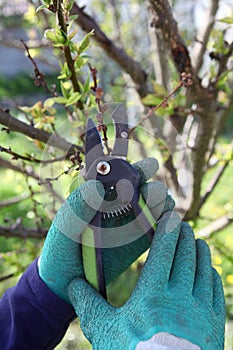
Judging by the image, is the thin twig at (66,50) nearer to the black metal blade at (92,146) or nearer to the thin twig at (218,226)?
the black metal blade at (92,146)

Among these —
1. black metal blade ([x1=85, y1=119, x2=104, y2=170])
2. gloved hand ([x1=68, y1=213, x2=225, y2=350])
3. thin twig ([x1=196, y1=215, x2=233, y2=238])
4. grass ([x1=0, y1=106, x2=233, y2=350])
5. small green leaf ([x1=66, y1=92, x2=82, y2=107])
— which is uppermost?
small green leaf ([x1=66, y1=92, x2=82, y2=107])

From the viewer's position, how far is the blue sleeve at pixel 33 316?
855 millimetres

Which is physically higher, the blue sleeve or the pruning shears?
the pruning shears

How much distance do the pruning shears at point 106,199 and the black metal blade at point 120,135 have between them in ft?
0.13

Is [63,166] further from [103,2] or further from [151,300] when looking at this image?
[103,2]

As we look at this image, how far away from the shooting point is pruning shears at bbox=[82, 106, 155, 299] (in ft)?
2.43

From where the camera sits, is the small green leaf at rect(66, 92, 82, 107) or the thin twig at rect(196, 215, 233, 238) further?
the thin twig at rect(196, 215, 233, 238)

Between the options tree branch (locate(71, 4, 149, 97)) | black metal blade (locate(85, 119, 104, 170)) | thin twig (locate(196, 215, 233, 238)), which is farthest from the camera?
thin twig (locate(196, 215, 233, 238))

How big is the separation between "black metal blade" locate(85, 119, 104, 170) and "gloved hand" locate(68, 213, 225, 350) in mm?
142

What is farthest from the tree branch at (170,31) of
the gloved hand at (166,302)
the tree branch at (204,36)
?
the gloved hand at (166,302)

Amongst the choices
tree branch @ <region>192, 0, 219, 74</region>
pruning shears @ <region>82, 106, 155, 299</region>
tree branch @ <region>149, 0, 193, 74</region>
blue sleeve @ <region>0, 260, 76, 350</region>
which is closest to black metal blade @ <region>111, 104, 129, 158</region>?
pruning shears @ <region>82, 106, 155, 299</region>

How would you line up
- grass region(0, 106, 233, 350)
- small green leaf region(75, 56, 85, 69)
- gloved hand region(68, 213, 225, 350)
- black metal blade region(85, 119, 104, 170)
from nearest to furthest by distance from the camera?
gloved hand region(68, 213, 225, 350)
black metal blade region(85, 119, 104, 170)
small green leaf region(75, 56, 85, 69)
grass region(0, 106, 233, 350)

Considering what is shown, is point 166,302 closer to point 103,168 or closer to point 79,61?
point 103,168

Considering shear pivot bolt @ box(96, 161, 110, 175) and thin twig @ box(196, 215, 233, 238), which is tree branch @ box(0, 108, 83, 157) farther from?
thin twig @ box(196, 215, 233, 238)
